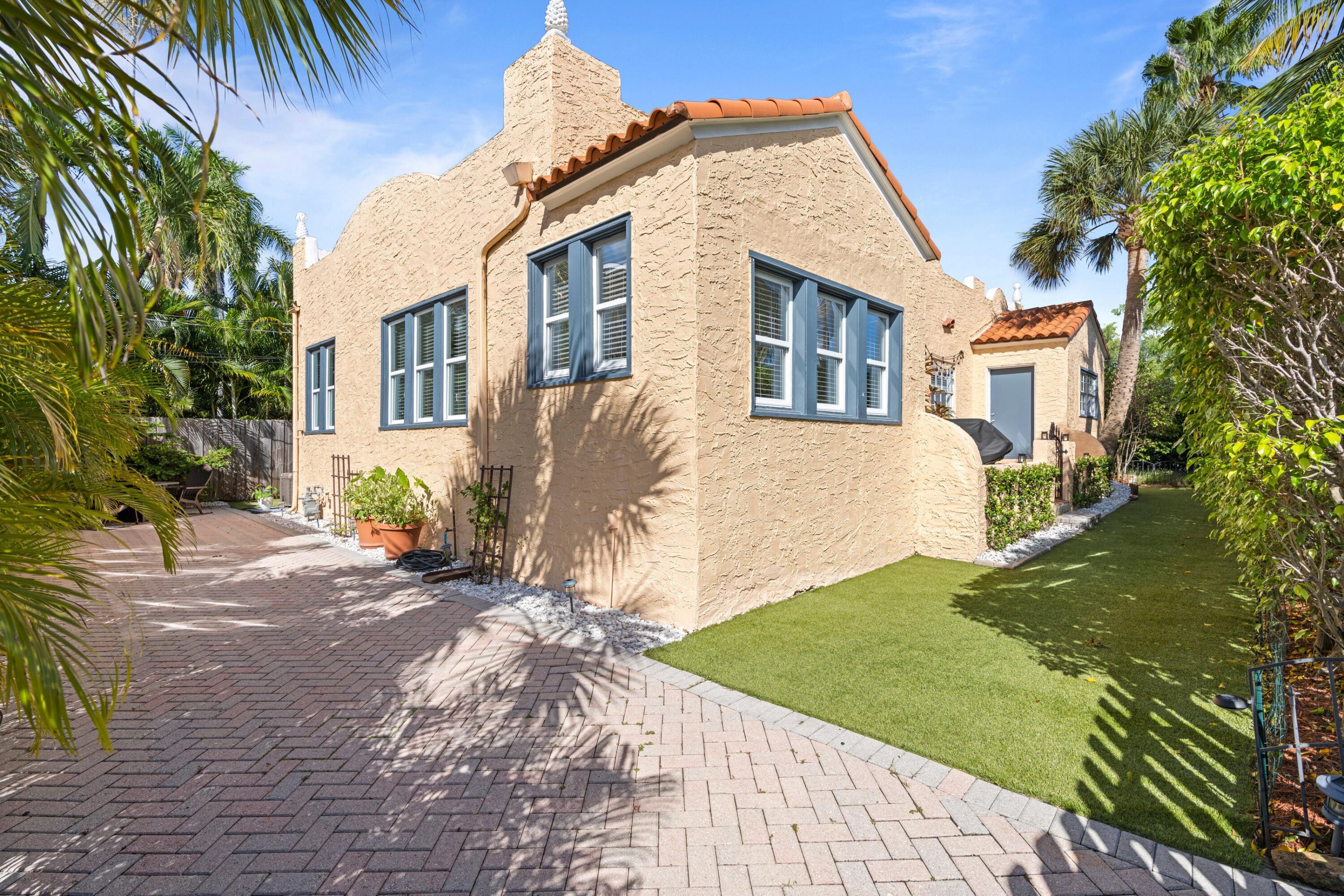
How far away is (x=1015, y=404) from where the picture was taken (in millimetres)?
16859

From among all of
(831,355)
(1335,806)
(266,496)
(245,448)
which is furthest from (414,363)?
(245,448)

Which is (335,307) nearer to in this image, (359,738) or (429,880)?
(359,738)

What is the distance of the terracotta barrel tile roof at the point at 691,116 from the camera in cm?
584

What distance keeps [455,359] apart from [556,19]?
4.93 meters

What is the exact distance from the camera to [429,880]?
2.64 m

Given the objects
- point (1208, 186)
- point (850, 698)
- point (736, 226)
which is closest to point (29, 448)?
point (850, 698)

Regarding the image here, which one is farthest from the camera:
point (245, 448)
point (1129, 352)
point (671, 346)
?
point (245, 448)

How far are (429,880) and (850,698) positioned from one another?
2999 millimetres

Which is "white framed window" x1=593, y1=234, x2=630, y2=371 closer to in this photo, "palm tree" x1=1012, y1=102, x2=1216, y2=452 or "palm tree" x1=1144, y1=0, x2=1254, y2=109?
"palm tree" x1=1012, y1=102, x2=1216, y2=452

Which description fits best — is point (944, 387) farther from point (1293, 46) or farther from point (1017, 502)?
point (1293, 46)

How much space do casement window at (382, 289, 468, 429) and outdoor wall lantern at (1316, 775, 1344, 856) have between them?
9.30 metres

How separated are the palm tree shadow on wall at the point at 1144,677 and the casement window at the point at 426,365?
8.02 m

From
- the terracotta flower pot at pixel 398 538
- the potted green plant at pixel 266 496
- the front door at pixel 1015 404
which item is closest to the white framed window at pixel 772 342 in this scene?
the terracotta flower pot at pixel 398 538

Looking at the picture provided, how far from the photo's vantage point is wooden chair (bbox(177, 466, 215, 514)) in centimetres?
1531
